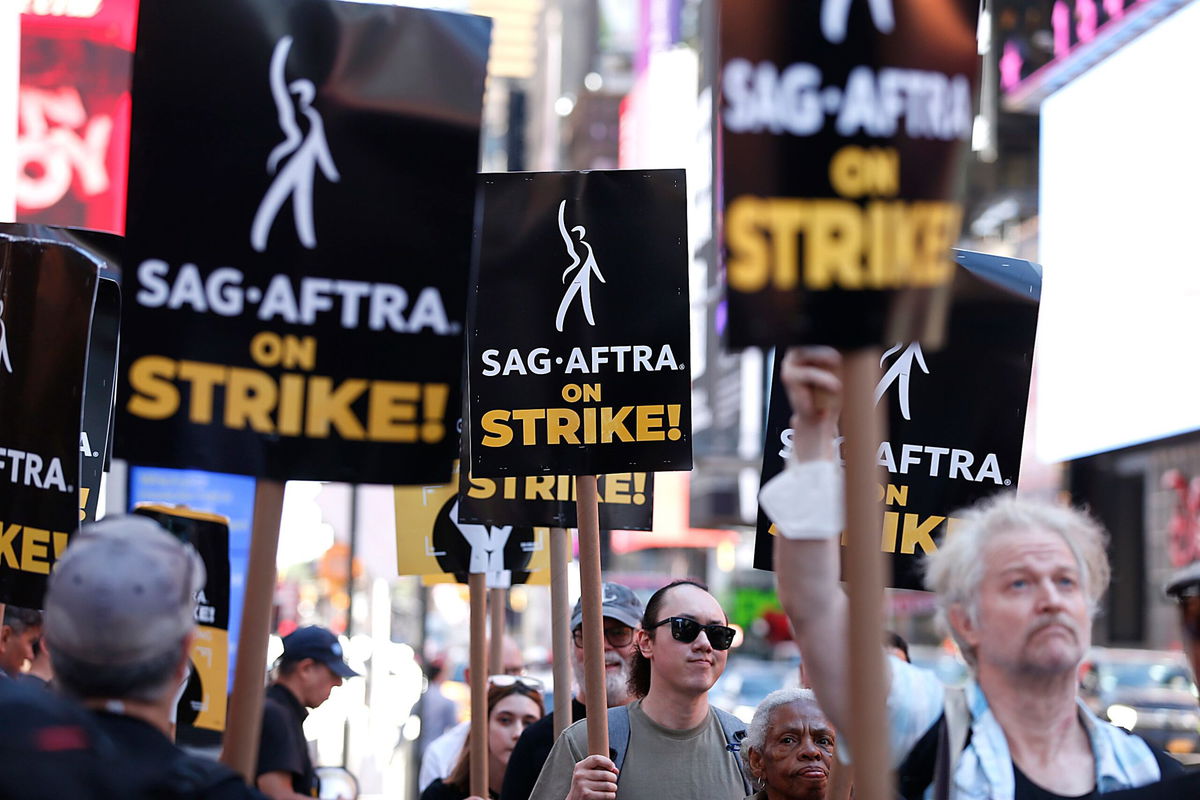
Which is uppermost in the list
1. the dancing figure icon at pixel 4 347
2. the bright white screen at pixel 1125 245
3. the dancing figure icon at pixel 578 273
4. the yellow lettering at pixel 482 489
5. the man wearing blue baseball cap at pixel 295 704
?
the bright white screen at pixel 1125 245

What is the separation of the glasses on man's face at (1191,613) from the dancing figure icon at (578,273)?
2427 mm

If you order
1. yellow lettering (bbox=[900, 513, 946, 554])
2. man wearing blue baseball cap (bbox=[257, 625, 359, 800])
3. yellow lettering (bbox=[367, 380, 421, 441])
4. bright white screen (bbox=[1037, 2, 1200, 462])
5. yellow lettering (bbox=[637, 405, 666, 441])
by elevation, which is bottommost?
man wearing blue baseball cap (bbox=[257, 625, 359, 800])

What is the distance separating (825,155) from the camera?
Result: 337cm

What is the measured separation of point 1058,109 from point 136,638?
23.9 meters

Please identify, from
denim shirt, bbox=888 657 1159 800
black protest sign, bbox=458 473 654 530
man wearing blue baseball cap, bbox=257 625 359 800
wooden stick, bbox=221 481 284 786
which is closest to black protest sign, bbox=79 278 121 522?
man wearing blue baseball cap, bbox=257 625 359 800

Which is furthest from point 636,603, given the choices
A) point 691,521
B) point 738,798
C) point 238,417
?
point 691,521

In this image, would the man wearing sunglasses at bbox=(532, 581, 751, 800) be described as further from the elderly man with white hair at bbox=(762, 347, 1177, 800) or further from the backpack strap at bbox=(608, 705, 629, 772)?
the elderly man with white hair at bbox=(762, 347, 1177, 800)

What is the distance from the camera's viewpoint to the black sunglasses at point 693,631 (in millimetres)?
5492

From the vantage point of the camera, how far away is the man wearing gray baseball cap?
306 centimetres

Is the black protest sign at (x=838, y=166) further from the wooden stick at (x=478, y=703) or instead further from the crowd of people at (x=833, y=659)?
the wooden stick at (x=478, y=703)

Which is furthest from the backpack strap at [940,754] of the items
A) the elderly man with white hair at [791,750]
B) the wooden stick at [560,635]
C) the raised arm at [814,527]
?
the wooden stick at [560,635]

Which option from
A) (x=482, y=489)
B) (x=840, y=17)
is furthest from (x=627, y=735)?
(x=840, y=17)

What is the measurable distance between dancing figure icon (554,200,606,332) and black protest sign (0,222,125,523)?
155 centimetres

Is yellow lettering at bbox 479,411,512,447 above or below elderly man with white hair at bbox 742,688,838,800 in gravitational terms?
above
